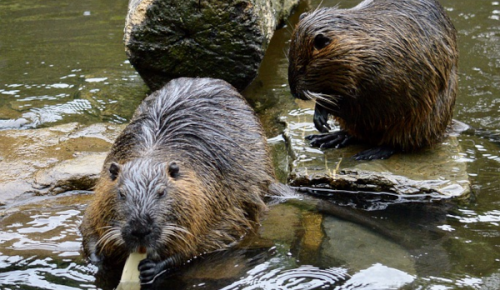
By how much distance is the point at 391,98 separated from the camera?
217 inches

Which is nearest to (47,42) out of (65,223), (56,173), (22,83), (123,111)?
(22,83)

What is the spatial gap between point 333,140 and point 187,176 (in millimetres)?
2105

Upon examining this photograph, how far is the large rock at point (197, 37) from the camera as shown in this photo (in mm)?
6520

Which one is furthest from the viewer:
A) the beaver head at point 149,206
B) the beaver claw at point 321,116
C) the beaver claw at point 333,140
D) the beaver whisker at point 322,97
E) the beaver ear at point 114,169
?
the beaver claw at point 333,140

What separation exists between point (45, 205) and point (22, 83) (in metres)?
3.18

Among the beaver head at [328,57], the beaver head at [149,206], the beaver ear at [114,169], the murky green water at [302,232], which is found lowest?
the murky green water at [302,232]

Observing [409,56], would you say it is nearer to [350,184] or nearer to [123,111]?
[350,184]

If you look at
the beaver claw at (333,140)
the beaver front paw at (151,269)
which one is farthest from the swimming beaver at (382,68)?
the beaver front paw at (151,269)

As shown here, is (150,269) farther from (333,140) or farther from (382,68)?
(333,140)

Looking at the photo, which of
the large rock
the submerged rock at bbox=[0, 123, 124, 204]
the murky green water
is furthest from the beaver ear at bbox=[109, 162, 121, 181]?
the large rock

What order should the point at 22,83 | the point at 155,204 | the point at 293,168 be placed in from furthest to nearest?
1. the point at 22,83
2. the point at 293,168
3. the point at 155,204

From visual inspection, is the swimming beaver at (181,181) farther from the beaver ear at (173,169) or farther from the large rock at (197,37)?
the large rock at (197,37)

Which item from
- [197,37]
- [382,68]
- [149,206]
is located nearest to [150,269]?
[149,206]

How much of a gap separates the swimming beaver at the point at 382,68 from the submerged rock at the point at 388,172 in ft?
0.49
